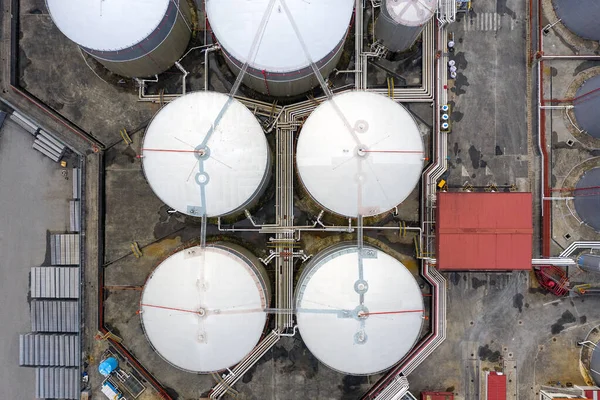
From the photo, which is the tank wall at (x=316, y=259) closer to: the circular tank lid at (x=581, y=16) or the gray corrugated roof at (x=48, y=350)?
the gray corrugated roof at (x=48, y=350)

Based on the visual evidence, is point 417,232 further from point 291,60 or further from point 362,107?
point 291,60

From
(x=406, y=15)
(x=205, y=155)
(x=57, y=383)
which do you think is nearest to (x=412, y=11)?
(x=406, y=15)

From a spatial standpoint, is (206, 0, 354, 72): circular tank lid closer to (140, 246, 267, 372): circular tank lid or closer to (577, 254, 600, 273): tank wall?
(140, 246, 267, 372): circular tank lid

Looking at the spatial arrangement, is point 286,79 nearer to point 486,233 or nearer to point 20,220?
point 486,233

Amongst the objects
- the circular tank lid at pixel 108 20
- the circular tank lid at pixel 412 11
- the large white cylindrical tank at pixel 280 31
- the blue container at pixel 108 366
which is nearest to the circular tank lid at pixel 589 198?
the circular tank lid at pixel 412 11

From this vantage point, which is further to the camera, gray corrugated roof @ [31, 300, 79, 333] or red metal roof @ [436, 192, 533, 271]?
gray corrugated roof @ [31, 300, 79, 333]

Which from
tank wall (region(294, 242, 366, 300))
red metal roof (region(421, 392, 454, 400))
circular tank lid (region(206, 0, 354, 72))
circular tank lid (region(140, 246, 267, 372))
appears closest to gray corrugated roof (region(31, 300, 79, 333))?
circular tank lid (region(140, 246, 267, 372))
